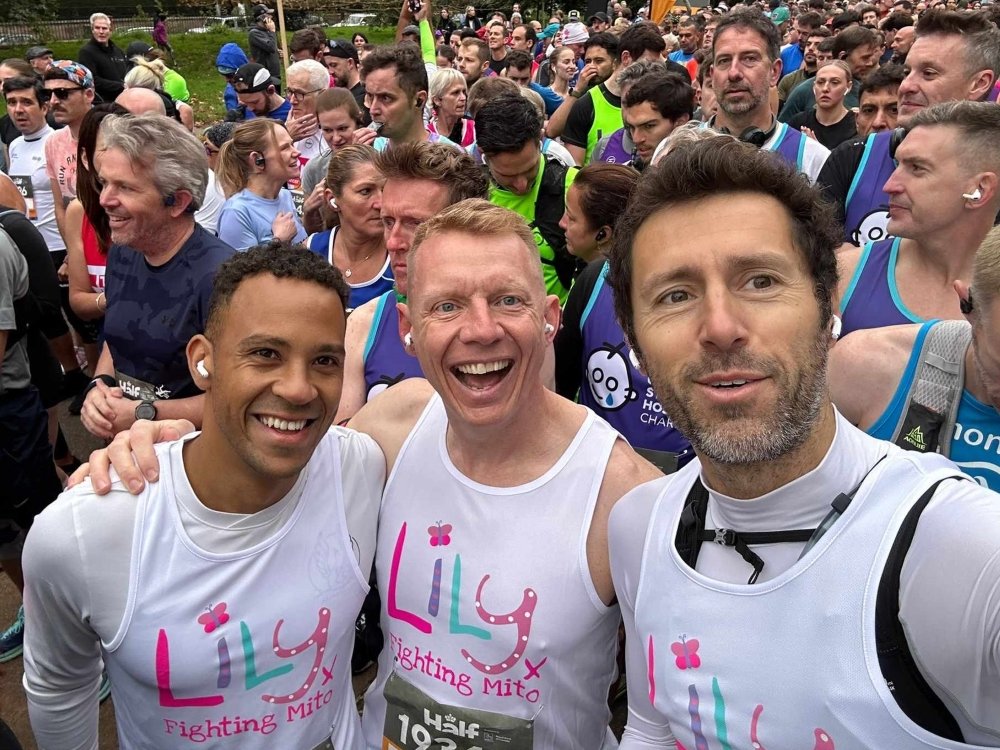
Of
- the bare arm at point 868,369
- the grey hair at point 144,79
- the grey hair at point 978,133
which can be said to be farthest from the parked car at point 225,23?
the bare arm at point 868,369

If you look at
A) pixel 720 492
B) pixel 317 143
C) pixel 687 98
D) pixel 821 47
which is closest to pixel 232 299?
pixel 720 492

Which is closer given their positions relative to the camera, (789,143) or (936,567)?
(936,567)

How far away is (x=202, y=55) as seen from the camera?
99.0 feet

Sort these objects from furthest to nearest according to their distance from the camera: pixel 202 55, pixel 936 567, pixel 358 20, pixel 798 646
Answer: pixel 358 20, pixel 202 55, pixel 798 646, pixel 936 567

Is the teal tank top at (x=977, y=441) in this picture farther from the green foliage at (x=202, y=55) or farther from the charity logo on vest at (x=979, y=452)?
the green foliage at (x=202, y=55)

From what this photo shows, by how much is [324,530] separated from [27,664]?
81cm

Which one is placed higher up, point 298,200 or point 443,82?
point 443,82

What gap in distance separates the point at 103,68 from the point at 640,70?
7993 mm

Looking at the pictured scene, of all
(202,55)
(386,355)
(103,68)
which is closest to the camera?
(386,355)

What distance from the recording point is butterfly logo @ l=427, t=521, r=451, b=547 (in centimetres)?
189

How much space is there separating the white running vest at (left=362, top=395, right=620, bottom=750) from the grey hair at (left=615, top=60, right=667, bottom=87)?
12.0 feet

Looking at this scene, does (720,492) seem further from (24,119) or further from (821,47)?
(821,47)

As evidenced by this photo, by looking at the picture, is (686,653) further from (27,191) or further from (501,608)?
(27,191)

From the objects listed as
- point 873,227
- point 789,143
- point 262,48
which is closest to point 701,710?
point 873,227
